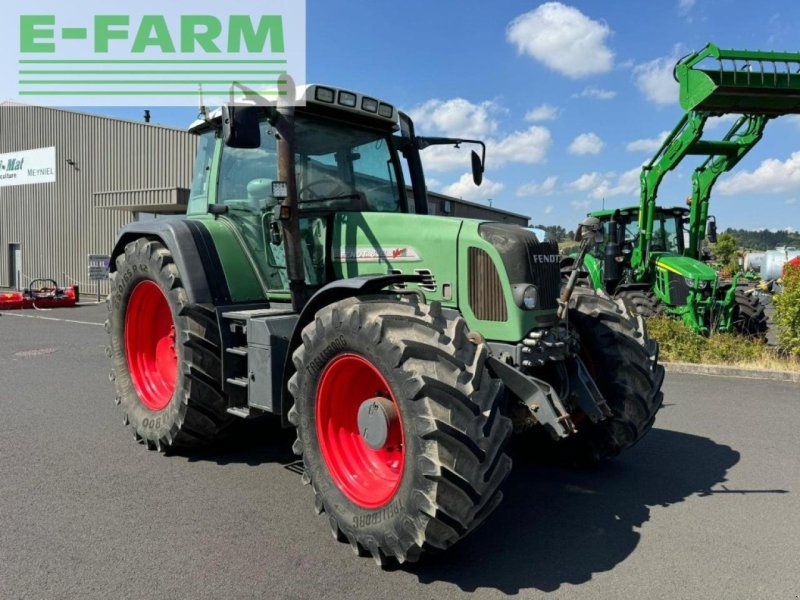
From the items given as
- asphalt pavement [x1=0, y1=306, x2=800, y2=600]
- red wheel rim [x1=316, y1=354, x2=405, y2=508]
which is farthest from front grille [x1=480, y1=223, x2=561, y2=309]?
asphalt pavement [x1=0, y1=306, x2=800, y2=600]

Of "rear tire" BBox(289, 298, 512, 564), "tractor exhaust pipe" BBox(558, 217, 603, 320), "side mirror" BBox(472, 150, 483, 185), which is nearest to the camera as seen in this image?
"rear tire" BBox(289, 298, 512, 564)

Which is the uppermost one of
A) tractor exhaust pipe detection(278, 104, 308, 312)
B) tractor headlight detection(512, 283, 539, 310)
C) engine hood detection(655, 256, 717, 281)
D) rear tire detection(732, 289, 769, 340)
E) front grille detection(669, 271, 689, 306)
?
tractor exhaust pipe detection(278, 104, 308, 312)

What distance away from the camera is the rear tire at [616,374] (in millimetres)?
4270

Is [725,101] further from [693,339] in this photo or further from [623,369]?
[623,369]

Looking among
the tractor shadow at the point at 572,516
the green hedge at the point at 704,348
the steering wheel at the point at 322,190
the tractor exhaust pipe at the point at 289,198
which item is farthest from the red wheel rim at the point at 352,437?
the green hedge at the point at 704,348

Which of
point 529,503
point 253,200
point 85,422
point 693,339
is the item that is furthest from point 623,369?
point 693,339

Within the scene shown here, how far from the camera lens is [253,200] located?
486 cm

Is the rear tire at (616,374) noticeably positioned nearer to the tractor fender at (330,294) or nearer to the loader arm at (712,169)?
the tractor fender at (330,294)

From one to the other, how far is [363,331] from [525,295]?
0.96 meters

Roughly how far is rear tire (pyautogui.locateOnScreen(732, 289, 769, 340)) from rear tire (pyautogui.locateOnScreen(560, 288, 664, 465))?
24.6 ft

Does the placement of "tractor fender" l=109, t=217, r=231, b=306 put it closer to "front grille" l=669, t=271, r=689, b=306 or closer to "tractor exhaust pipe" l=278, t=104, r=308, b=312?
"tractor exhaust pipe" l=278, t=104, r=308, b=312

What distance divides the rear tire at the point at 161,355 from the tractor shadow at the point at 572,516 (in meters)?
2.18

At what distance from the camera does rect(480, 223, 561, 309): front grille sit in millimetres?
3617

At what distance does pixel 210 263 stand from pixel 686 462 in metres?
3.94
